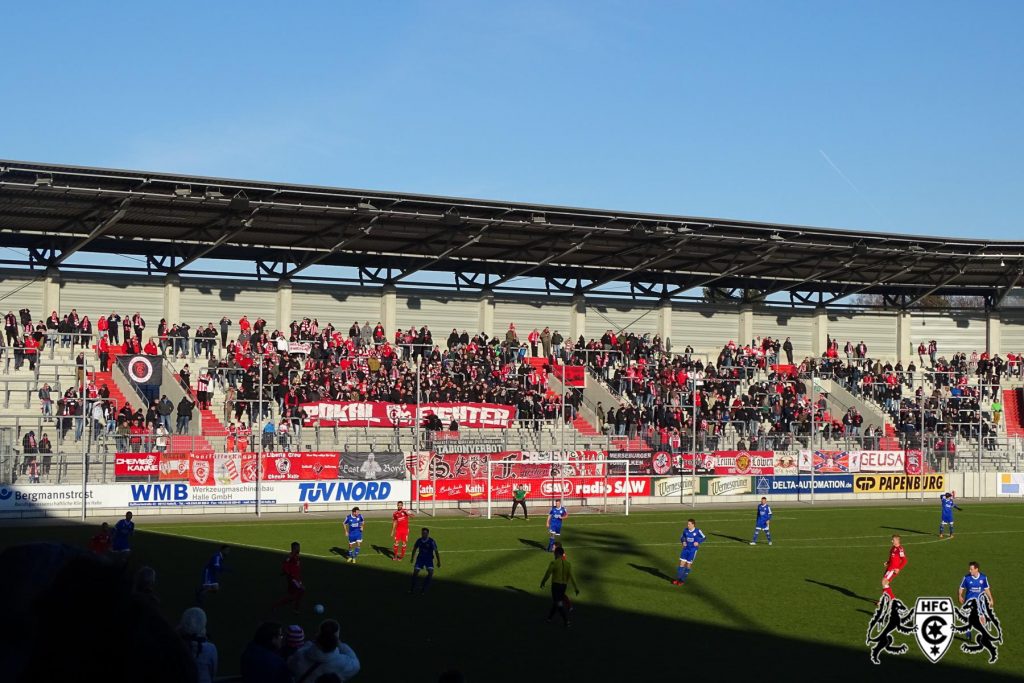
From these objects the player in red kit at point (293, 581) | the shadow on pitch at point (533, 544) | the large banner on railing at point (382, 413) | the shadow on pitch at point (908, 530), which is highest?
the large banner on railing at point (382, 413)

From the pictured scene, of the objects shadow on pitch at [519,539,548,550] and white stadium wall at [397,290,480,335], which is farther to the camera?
white stadium wall at [397,290,480,335]

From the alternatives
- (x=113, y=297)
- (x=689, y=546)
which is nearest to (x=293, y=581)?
(x=689, y=546)

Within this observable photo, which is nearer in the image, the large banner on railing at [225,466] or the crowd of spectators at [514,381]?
the large banner on railing at [225,466]

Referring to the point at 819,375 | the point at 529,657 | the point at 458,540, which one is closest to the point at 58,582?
the point at 529,657

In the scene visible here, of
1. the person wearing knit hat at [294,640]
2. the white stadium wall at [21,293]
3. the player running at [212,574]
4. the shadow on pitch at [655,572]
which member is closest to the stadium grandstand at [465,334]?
the white stadium wall at [21,293]

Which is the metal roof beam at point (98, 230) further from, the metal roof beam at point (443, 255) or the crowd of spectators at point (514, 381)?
the metal roof beam at point (443, 255)

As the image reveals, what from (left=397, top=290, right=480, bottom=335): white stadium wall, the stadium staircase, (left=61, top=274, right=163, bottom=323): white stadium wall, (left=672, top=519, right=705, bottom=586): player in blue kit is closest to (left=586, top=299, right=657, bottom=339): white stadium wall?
(left=397, top=290, right=480, bottom=335): white stadium wall

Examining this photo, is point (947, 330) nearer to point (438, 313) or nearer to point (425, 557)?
point (438, 313)

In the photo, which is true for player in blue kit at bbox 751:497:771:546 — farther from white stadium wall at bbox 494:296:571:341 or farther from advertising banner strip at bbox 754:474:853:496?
white stadium wall at bbox 494:296:571:341

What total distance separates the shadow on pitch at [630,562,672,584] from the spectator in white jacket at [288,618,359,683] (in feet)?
62.3

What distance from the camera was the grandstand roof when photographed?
51.7 metres

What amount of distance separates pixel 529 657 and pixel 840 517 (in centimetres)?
3242

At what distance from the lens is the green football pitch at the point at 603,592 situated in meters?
19.2

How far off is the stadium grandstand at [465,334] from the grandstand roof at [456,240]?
184mm
